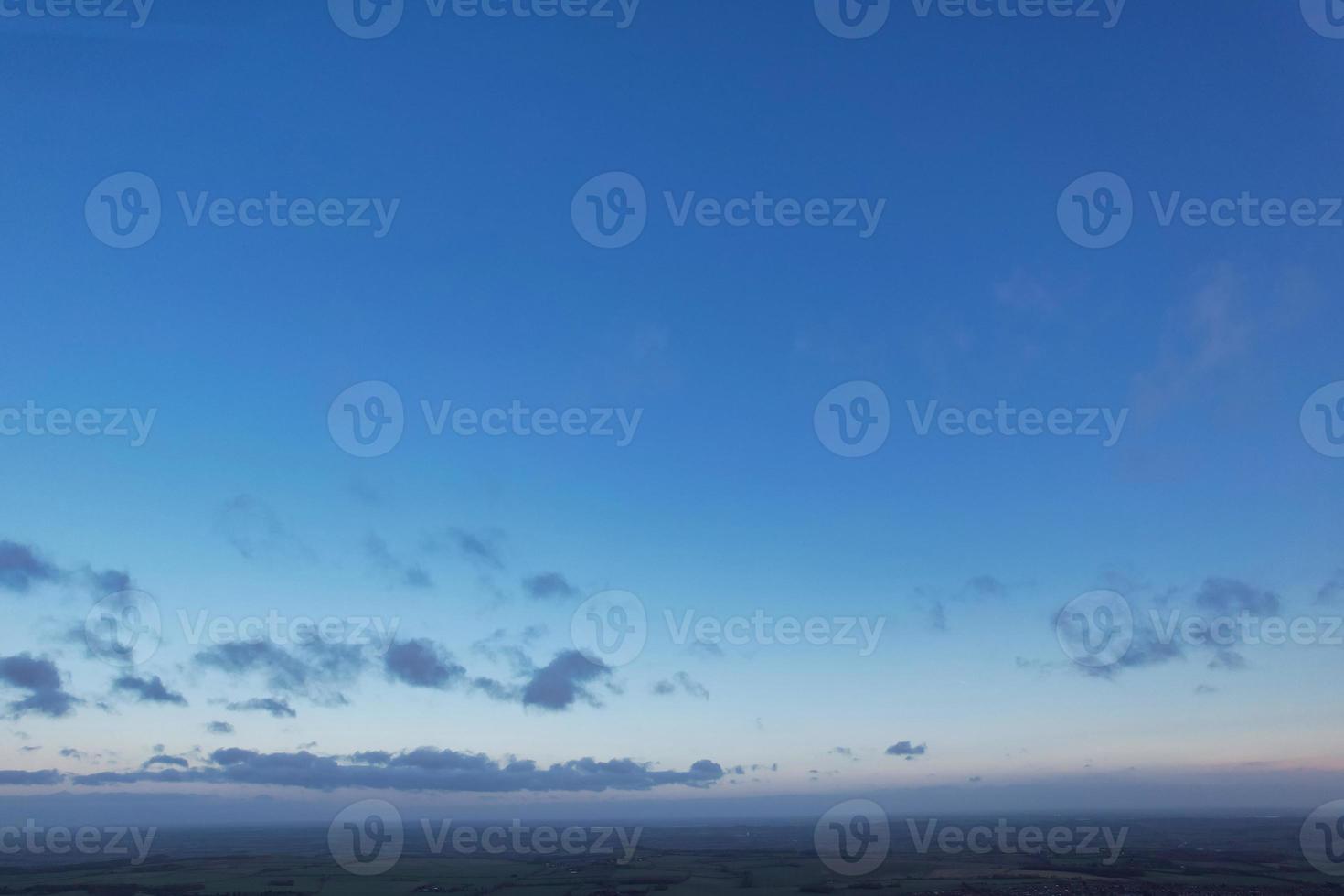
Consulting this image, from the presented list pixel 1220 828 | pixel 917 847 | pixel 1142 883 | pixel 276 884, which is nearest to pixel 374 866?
pixel 276 884

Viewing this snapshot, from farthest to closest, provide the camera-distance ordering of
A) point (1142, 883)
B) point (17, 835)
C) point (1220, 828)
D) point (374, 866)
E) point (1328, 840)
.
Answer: point (1220, 828)
point (17, 835)
point (1328, 840)
point (374, 866)
point (1142, 883)

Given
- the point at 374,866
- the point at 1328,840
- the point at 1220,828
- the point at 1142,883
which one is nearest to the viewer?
the point at 1142,883

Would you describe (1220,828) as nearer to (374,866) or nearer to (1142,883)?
(1142,883)

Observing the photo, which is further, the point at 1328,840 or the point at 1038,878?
the point at 1328,840

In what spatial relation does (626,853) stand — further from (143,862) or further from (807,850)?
(143,862)

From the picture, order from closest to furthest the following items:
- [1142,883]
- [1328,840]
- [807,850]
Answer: [1142,883], [1328,840], [807,850]

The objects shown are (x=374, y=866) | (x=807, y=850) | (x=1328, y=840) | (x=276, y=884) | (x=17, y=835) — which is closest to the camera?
(x=276, y=884)

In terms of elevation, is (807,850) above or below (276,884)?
below

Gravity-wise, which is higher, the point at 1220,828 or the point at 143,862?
the point at 143,862

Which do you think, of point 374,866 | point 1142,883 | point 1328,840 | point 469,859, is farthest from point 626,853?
point 1328,840
